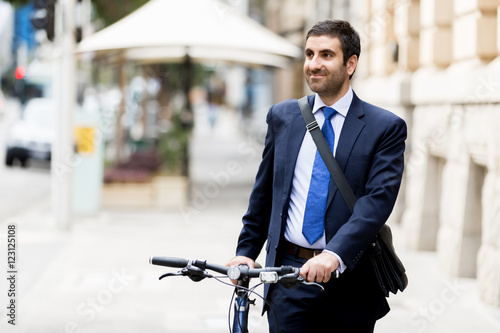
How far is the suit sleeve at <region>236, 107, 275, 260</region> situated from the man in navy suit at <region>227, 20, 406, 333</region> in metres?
0.05

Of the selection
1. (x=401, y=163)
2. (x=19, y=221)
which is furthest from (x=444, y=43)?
(x=401, y=163)

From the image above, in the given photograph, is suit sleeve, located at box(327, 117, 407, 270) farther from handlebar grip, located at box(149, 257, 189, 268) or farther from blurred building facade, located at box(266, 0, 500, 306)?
blurred building facade, located at box(266, 0, 500, 306)

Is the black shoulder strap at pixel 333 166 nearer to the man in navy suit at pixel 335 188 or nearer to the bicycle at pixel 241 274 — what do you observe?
the man in navy suit at pixel 335 188

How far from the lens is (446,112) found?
9.86 meters

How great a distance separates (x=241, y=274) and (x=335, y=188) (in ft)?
1.84

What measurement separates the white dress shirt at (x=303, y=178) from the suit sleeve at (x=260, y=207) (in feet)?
0.60

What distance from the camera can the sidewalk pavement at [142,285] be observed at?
6957 millimetres

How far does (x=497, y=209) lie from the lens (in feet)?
24.4

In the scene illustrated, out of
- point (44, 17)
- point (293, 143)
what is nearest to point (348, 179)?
point (293, 143)

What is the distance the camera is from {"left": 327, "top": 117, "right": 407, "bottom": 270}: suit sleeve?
3.33 m

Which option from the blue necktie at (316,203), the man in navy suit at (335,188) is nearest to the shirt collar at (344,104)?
the man in navy suit at (335,188)

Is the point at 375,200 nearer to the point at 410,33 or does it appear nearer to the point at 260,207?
the point at 260,207

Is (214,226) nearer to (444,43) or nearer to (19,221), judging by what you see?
(19,221)

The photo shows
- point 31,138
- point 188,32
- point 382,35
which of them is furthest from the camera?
point 31,138
